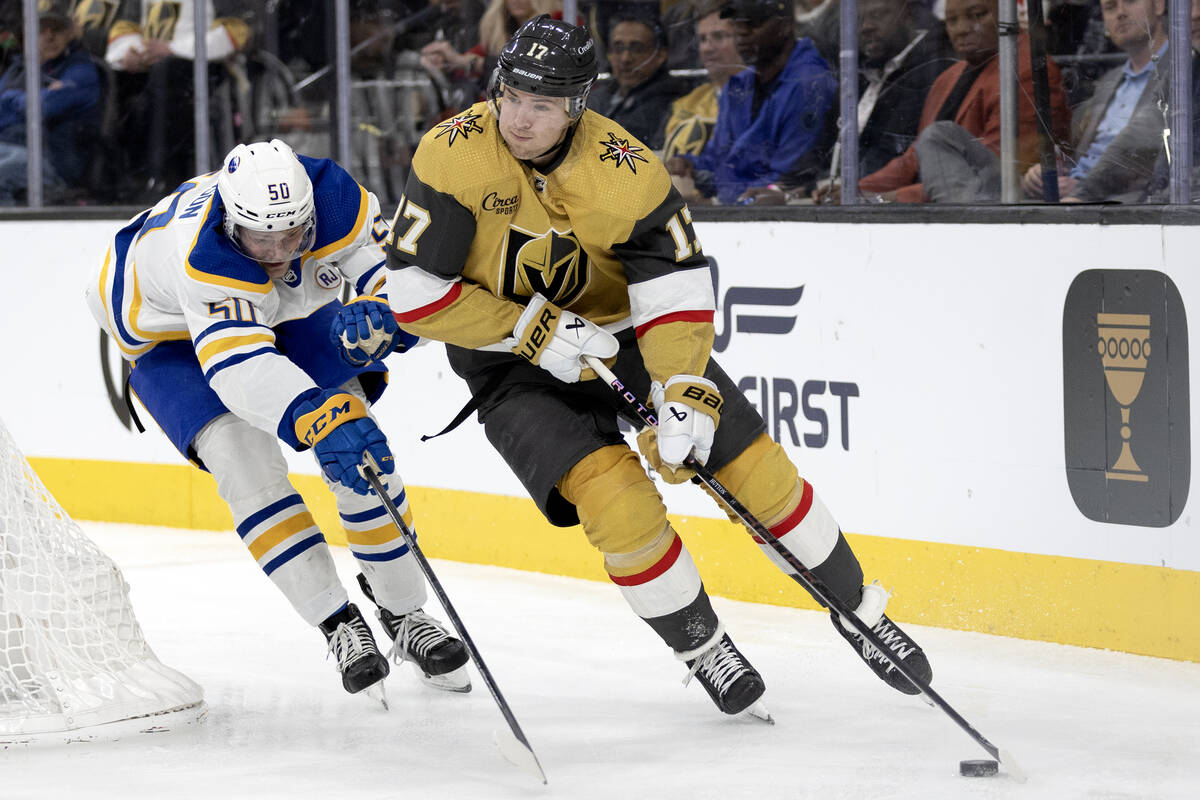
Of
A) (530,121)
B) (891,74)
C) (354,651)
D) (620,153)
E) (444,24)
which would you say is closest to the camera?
(530,121)

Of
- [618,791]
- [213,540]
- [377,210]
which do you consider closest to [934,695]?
[618,791]

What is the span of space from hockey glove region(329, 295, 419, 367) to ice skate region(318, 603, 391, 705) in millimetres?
526

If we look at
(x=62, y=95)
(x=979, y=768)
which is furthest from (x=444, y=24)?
(x=979, y=768)

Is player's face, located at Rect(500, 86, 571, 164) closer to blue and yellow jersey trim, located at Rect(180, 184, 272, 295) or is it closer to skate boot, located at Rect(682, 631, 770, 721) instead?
blue and yellow jersey trim, located at Rect(180, 184, 272, 295)

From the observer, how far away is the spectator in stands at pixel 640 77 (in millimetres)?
4762

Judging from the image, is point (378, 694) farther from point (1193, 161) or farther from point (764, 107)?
point (1193, 161)

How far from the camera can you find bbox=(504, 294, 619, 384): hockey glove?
303 cm

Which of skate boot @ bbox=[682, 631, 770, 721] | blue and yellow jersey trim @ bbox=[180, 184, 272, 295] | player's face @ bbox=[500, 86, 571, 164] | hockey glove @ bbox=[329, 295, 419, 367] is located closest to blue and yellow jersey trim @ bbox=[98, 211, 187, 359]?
blue and yellow jersey trim @ bbox=[180, 184, 272, 295]

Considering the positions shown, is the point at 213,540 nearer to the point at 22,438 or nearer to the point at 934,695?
the point at 22,438

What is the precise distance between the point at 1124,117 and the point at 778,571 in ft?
4.58

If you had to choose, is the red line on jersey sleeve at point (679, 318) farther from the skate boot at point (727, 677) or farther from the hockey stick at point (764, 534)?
the skate boot at point (727, 677)

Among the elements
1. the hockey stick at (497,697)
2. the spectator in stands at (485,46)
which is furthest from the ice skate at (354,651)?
the spectator in stands at (485,46)

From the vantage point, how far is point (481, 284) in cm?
315

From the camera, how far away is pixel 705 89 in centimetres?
469
